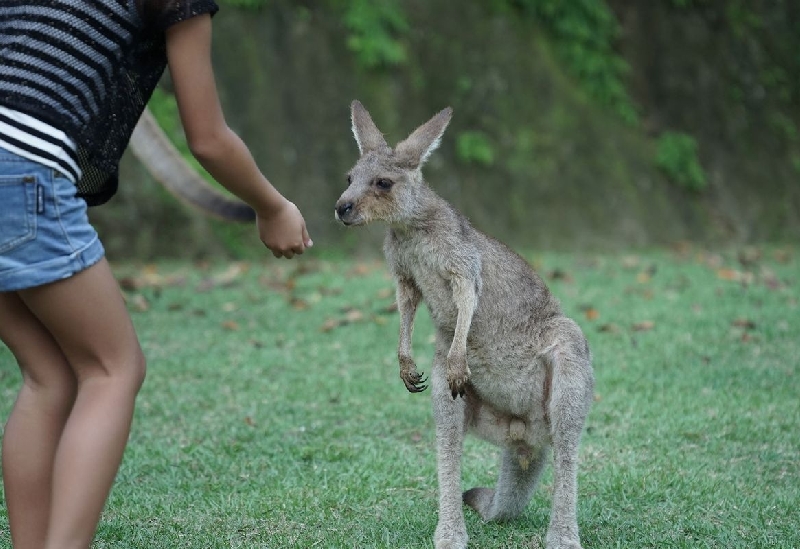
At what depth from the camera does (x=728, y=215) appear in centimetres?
1383

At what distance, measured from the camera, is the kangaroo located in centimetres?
363

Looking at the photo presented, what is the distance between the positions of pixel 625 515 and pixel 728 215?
10599 millimetres

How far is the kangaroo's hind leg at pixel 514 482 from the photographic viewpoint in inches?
150

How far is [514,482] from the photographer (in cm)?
385

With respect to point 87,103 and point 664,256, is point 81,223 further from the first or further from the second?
point 664,256

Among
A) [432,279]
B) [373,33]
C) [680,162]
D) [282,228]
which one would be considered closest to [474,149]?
[373,33]

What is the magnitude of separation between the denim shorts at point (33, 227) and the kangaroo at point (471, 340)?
136 centimetres

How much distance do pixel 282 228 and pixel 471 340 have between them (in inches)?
43.9

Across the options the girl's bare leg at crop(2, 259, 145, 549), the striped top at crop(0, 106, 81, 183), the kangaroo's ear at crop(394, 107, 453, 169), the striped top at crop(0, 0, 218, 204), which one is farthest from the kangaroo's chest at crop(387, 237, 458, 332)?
the striped top at crop(0, 106, 81, 183)

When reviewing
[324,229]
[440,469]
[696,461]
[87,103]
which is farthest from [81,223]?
[324,229]

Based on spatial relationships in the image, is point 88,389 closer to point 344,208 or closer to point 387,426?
point 344,208

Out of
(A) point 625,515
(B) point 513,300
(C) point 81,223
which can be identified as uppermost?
(C) point 81,223

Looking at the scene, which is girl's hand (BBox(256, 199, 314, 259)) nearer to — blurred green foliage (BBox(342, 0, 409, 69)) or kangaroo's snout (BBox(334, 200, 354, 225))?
kangaroo's snout (BBox(334, 200, 354, 225))

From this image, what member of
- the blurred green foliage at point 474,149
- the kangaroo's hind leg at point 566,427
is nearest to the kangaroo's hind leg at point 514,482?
the kangaroo's hind leg at point 566,427
